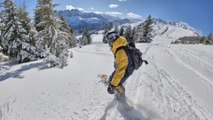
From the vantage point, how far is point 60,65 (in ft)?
43.0

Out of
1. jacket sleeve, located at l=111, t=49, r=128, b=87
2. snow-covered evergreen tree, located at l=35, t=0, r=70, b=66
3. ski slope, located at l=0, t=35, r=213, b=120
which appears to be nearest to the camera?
jacket sleeve, located at l=111, t=49, r=128, b=87

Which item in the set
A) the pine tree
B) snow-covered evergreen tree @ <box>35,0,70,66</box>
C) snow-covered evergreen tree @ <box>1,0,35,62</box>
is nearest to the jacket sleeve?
snow-covered evergreen tree @ <box>35,0,70,66</box>

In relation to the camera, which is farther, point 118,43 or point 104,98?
point 104,98

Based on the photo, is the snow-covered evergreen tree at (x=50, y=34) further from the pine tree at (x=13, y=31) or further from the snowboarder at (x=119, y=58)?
the snowboarder at (x=119, y=58)

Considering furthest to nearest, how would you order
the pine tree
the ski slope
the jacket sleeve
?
1. the pine tree
2. the ski slope
3. the jacket sleeve

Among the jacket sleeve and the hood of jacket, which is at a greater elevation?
the hood of jacket

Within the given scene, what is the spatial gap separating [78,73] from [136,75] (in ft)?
10.0

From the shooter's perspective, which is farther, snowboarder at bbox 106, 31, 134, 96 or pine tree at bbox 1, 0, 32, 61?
pine tree at bbox 1, 0, 32, 61

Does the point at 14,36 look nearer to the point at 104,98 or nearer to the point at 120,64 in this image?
the point at 104,98

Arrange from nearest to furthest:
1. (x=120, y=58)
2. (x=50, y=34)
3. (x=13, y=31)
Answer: (x=120, y=58), (x=50, y=34), (x=13, y=31)

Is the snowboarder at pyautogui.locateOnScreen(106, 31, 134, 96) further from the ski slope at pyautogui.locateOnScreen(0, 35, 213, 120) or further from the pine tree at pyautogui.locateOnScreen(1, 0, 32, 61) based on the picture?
the pine tree at pyautogui.locateOnScreen(1, 0, 32, 61)

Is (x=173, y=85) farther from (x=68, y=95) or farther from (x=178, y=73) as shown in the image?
(x=68, y=95)

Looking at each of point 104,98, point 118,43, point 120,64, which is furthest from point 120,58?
point 104,98

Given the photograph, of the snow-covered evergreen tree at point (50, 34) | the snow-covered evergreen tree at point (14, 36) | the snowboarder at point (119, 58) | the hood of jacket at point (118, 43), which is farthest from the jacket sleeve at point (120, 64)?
the snow-covered evergreen tree at point (14, 36)
